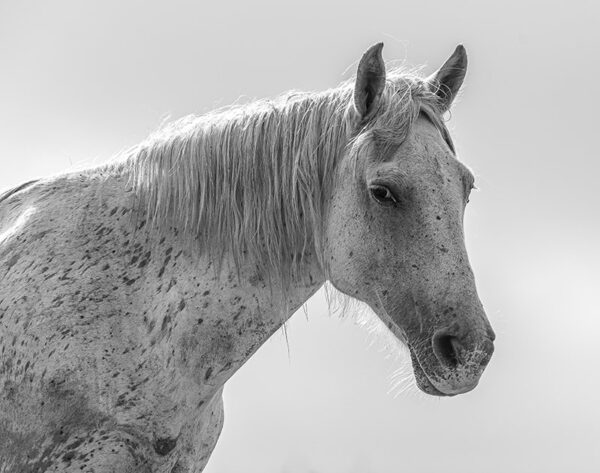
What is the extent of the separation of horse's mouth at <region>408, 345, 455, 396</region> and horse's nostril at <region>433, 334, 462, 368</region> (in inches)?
6.2

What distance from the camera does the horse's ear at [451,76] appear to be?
6078mm

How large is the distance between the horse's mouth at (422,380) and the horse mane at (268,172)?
732 millimetres

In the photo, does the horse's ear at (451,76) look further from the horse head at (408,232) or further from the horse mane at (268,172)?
the horse head at (408,232)

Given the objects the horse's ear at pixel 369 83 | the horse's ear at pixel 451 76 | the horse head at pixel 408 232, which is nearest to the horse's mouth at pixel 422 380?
the horse head at pixel 408 232

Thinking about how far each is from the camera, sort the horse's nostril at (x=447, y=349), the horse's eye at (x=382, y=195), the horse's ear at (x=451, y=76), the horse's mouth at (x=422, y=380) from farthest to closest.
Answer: the horse's ear at (x=451, y=76), the horse's eye at (x=382, y=195), the horse's mouth at (x=422, y=380), the horse's nostril at (x=447, y=349)

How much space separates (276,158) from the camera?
5809mm

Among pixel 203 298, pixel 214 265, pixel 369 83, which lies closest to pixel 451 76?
pixel 369 83

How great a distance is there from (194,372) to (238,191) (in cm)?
103

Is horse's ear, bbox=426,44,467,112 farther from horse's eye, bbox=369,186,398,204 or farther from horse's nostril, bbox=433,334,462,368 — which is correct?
horse's nostril, bbox=433,334,462,368

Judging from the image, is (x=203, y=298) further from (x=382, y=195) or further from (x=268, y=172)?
(x=382, y=195)

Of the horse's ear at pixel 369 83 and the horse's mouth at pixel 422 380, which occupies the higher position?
the horse's ear at pixel 369 83

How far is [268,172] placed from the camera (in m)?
5.79

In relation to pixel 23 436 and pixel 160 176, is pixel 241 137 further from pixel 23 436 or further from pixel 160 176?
pixel 23 436

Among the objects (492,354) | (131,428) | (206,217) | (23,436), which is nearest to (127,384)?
(131,428)
